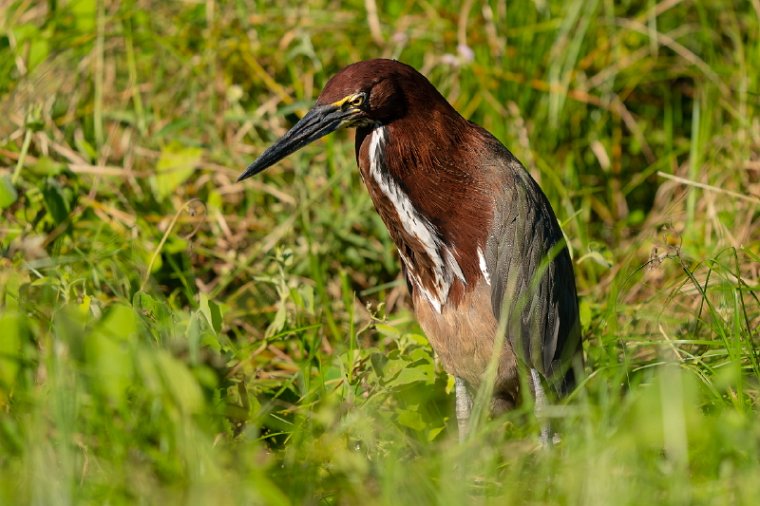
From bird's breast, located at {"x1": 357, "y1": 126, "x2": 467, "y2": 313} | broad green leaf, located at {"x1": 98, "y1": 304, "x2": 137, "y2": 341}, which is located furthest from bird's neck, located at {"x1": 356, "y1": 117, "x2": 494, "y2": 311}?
broad green leaf, located at {"x1": 98, "y1": 304, "x2": 137, "y2": 341}

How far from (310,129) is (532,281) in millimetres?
717

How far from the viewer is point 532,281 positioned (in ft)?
9.21

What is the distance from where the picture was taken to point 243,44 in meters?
4.42

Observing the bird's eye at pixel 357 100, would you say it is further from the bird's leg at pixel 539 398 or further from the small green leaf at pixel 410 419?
the bird's leg at pixel 539 398

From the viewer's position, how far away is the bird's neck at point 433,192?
9.27ft

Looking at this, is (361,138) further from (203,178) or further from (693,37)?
(693,37)

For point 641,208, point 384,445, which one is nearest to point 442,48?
point 641,208

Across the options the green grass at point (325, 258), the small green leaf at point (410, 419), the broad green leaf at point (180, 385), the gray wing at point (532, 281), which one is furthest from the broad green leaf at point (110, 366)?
the gray wing at point (532, 281)

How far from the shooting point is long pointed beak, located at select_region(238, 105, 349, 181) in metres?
2.78

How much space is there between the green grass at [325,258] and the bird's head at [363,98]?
1.79 ft

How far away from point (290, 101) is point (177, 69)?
55 cm

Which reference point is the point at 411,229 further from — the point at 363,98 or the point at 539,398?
the point at 539,398

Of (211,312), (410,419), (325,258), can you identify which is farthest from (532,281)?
(325,258)

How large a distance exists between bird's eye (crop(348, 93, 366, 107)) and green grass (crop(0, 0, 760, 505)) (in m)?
0.61
